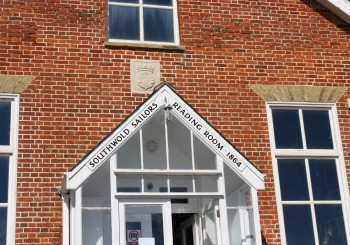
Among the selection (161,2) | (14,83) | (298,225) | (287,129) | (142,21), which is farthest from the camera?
(161,2)

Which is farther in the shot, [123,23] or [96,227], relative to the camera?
[123,23]

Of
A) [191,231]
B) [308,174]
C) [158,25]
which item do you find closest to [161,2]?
[158,25]

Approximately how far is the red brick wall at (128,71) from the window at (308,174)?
217 millimetres

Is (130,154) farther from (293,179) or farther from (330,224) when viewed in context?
(330,224)

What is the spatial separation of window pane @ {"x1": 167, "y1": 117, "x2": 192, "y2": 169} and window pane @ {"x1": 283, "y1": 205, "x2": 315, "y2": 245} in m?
2.18

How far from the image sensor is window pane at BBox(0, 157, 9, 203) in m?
9.49

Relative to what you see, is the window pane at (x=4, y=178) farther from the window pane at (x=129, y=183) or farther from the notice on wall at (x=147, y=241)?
the notice on wall at (x=147, y=241)

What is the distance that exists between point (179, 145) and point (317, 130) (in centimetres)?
296

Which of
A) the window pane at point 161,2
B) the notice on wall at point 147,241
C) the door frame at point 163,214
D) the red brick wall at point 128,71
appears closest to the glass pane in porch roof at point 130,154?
the door frame at point 163,214

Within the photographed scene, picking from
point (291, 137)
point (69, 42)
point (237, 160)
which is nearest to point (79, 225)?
point (237, 160)

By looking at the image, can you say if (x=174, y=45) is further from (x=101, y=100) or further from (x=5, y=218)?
(x=5, y=218)

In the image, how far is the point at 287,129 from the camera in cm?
1094

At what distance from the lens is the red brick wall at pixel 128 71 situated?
32.2 feet

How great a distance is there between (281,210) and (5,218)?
14.3 feet
